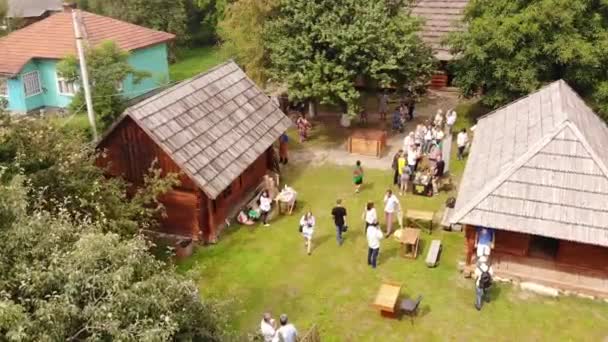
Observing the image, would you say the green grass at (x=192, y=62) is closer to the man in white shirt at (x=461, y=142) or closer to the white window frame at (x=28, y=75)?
the white window frame at (x=28, y=75)

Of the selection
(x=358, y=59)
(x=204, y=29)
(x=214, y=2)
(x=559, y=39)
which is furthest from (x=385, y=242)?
(x=204, y=29)

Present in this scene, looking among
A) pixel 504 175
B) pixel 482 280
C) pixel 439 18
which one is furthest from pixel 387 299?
pixel 439 18

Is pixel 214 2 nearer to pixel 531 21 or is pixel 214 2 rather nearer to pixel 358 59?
pixel 358 59

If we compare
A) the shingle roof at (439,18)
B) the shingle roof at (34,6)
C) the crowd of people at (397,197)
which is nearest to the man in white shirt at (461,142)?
the crowd of people at (397,197)

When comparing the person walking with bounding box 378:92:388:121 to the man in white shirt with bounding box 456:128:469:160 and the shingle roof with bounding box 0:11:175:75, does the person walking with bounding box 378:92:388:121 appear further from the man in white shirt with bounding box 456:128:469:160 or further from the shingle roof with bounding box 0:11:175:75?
the shingle roof with bounding box 0:11:175:75

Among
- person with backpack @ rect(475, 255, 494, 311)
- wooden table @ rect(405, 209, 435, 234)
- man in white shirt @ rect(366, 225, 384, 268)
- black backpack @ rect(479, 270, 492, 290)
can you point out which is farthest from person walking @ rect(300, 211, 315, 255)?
black backpack @ rect(479, 270, 492, 290)

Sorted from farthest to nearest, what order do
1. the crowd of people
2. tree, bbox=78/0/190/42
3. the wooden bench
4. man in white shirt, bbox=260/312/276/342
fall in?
tree, bbox=78/0/190/42
the wooden bench
the crowd of people
man in white shirt, bbox=260/312/276/342
